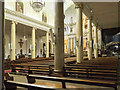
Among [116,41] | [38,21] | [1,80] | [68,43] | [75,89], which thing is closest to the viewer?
[1,80]

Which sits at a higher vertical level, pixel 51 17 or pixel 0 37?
pixel 51 17

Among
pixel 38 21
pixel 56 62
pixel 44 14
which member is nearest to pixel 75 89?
pixel 56 62

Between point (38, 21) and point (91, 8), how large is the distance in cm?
878

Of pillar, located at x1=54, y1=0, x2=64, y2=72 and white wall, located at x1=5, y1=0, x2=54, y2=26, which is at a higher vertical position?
white wall, located at x1=5, y1=0, x2=54, y2=26

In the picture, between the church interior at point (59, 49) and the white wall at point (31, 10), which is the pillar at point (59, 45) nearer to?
the church interior at point (59, 49)

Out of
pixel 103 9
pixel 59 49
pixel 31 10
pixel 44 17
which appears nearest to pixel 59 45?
pixel 59 49

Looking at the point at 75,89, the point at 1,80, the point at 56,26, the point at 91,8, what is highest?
the point at 91,8

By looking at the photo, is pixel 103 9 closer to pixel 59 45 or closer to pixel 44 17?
pixel 59 45

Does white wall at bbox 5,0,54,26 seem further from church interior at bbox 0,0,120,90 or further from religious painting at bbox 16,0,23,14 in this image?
religious painting at bbox 16,0,23,14

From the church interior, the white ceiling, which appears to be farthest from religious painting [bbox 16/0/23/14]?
the white ceiling

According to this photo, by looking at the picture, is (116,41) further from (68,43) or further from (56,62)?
(56,62)

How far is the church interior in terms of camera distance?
3775 mm

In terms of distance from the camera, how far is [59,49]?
18.1ft

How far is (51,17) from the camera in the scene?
2247cm
